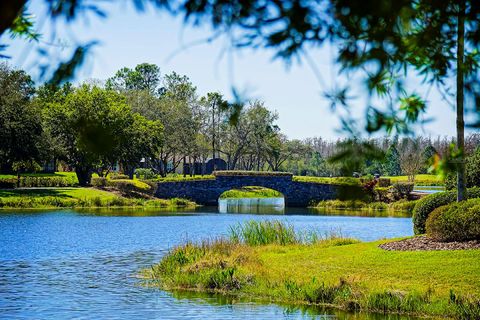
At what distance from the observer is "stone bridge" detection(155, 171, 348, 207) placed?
204ft

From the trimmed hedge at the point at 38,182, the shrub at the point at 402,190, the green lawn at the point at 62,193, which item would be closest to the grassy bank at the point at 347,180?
the shrub at the point at 402,190

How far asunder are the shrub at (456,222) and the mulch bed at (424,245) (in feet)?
0.65

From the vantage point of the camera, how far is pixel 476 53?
4.17 metres

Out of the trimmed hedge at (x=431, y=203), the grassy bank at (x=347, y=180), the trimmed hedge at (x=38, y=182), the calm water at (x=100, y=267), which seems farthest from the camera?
the trimmed hedge at (x=38, y=182)

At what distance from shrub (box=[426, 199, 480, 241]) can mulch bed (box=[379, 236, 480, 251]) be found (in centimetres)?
20

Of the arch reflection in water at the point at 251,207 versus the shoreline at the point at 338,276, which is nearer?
the shoreline at the point at 338,276

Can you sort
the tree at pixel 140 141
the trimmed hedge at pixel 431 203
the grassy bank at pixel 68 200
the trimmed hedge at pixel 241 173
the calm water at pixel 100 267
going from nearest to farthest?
the calm water at pixel 100 267 → the trimmed hedge at pixel 431 203 → the grassy bank at pixel 68 200 → the tree at pixel 140 141 → the trimmed hedge at pixel 241 173

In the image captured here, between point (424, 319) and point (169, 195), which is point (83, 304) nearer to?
point (424, 319)

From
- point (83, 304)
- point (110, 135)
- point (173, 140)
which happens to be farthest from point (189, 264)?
point (173, 140)

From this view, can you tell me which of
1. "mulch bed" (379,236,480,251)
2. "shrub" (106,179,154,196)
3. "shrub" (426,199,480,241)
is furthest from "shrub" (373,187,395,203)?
"shrub" (426,199,480,241)

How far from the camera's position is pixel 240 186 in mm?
63781

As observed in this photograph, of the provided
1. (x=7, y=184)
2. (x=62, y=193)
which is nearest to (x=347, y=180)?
(x=62, y=193)

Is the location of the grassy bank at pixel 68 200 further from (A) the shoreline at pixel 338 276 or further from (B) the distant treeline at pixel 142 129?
(A) the shoreline at pixel 338 276

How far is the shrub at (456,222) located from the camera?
55.8ft
